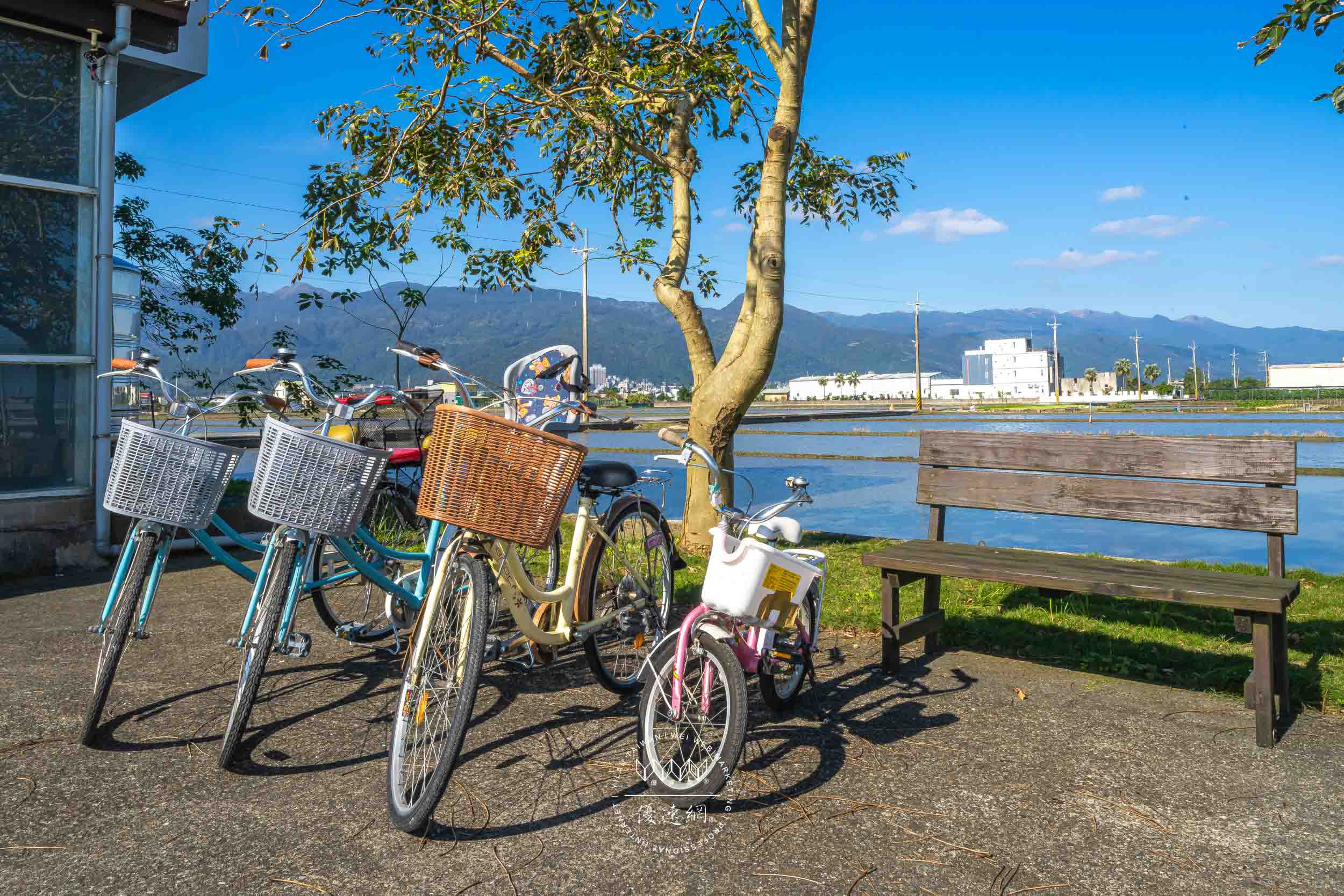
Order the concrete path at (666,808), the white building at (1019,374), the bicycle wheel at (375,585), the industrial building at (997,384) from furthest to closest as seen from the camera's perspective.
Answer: the industrial building at (997,384) → the white building at (1019,374) → the bicycle wheel at (375,585) → the concrete path at (666,808)

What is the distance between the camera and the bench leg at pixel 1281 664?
3453mm

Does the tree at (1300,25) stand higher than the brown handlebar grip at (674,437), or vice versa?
the tree at (1300,25)

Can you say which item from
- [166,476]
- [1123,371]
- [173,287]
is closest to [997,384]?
[1123,371]

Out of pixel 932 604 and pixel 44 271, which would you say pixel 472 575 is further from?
pixel 44 271

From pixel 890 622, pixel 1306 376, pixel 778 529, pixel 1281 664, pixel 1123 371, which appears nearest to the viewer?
pixel 778 529

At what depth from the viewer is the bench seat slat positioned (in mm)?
3311

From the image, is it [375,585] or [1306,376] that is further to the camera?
[1306,376]

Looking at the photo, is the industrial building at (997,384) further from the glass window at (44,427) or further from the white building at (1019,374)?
the glass window at (44,427)

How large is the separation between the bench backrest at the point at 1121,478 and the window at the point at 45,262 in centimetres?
602

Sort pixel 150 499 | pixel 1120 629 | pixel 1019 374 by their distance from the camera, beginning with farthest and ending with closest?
pixel 1019 374
pixel 1120 629
pixel 150 499

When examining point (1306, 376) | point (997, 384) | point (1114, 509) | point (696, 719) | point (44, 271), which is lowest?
point (696, 719)

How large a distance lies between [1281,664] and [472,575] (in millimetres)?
3017

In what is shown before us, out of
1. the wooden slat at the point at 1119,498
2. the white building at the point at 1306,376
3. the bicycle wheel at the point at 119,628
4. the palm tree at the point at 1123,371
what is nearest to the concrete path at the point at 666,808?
the bicycle wheel at the point at 119,628

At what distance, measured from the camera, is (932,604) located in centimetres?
455
